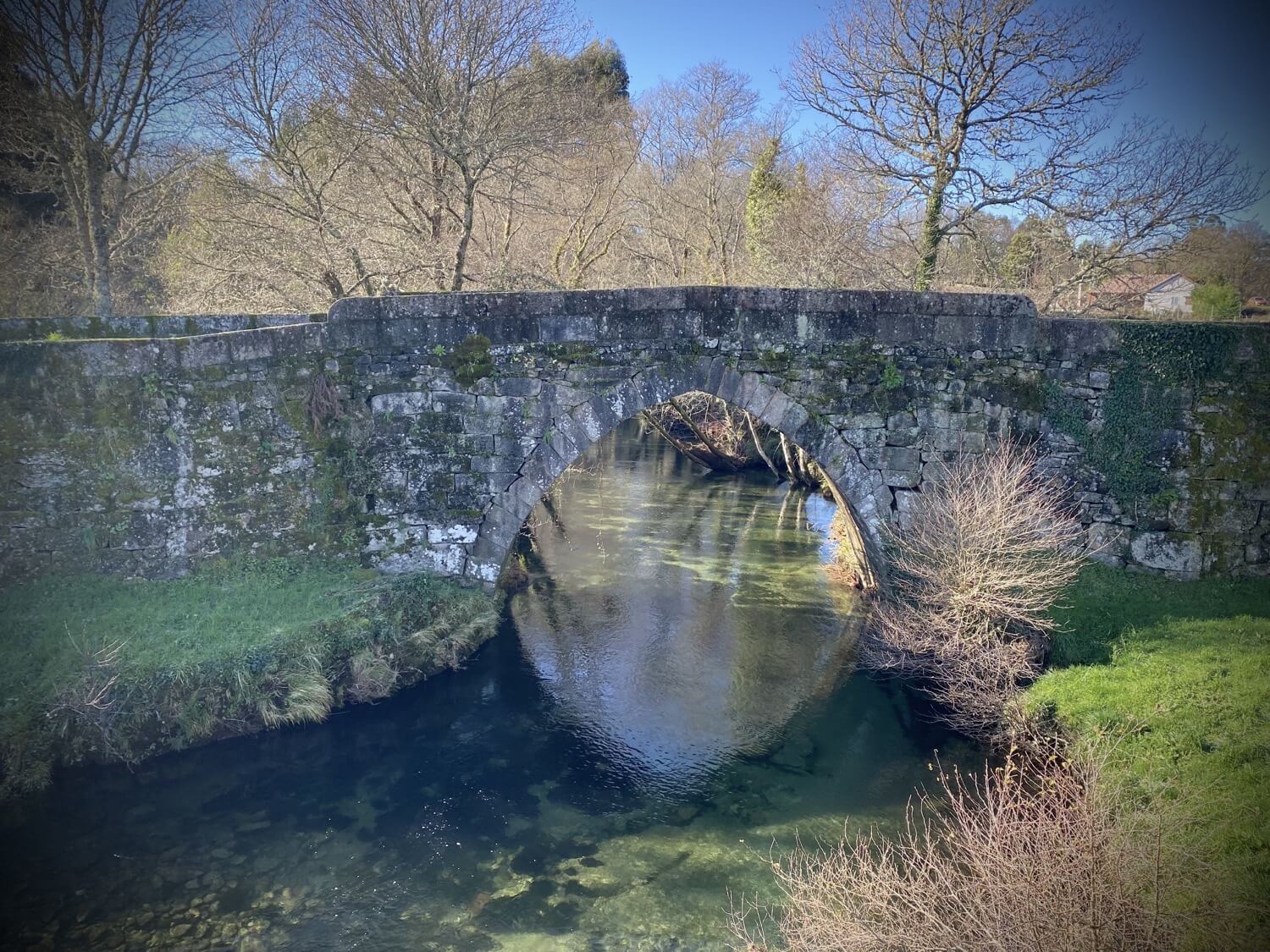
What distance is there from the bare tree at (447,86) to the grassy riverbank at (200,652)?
724 cm

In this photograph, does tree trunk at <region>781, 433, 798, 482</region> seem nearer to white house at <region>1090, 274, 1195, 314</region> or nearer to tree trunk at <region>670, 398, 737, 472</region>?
tree trunk at <region>670, 398, 737, 472</region>

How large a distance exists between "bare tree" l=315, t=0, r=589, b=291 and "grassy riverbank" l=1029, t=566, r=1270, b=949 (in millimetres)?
11641

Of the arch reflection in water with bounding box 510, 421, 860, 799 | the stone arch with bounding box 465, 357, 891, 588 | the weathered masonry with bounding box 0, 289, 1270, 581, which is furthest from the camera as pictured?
the stone arch with bounding box 465, 357, 891, 588

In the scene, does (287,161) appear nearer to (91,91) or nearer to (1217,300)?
(91,91)

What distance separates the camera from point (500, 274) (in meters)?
15.4

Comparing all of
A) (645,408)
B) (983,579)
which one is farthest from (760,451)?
(983,579)

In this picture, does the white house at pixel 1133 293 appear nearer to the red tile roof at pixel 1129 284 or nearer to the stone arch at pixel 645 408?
the red tile roof at pixel 1129 284

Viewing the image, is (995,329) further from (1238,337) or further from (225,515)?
(225,515)

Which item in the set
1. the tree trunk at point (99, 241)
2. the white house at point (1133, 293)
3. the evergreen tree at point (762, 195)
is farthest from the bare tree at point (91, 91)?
the white house at point (1133, 293)

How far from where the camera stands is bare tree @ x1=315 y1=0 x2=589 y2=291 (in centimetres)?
1276

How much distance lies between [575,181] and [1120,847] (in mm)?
17639

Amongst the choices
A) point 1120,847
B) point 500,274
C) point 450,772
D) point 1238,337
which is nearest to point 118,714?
point 450,772

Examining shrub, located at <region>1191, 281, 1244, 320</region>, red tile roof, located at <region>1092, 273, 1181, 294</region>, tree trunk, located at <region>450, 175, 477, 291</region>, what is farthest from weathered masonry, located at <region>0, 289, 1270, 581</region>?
red tile roof, located at <region>1092, 273, 1181, 294</region>

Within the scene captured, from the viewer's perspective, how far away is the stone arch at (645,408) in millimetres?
9812
